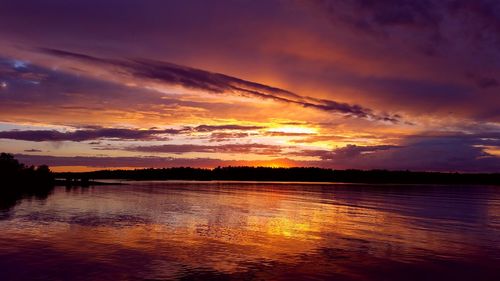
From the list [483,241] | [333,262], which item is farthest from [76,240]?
[483,241]

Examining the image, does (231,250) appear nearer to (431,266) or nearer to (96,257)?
(96,257)

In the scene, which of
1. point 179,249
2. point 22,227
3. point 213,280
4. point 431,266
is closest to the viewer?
point 213,280

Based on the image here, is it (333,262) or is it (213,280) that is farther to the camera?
(333,262)

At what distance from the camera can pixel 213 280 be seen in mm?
22953

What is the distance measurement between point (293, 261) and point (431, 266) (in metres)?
8.69

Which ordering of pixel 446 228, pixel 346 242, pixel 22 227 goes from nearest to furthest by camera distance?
1. pixel 346 242
2. pixel 22 227
3. pixel 446 228

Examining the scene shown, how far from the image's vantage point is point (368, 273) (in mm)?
26016

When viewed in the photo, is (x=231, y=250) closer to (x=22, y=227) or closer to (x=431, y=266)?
(x=431, y=266)

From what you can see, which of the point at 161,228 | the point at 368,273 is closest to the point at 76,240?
the point at 161,228

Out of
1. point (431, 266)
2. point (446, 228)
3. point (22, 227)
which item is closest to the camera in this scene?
point (431, 266)

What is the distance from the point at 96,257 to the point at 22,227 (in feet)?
49.0

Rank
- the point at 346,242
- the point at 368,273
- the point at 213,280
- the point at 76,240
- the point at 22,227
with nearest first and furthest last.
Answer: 1. the point at 213,280
2. the point at 368,273
3. the point at 76,240
4. the point at 346,242
5. the point at 22,227

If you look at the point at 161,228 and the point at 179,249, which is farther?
the point at 161,228

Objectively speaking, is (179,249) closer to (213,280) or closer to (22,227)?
(213,280)
